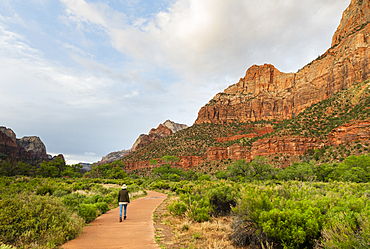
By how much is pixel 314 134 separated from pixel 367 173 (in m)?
26.8

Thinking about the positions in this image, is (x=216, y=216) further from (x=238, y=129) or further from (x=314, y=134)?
(x=238, y=129)

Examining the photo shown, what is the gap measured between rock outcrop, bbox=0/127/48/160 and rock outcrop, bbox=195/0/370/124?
373 feet

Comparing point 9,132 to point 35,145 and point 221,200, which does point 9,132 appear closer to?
point 35,145

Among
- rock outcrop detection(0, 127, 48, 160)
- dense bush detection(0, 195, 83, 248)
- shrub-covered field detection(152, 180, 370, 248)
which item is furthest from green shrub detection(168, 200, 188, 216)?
rock outcrop detection(0, 127, 48, 160)

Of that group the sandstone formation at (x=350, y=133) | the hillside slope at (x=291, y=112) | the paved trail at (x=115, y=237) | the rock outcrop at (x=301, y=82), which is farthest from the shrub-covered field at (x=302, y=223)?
the rock outcrop at (x=301, y=82)

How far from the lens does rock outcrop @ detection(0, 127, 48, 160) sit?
11169cm

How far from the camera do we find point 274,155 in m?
58.8

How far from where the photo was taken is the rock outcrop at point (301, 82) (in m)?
65.1

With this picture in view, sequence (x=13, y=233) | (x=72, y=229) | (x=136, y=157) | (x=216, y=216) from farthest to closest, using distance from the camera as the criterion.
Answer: (x=136, y=157), (x=216, y=216), (x=72, y=229), (x=13, y=233)

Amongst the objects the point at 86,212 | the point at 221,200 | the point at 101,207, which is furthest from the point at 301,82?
the point at 86,212

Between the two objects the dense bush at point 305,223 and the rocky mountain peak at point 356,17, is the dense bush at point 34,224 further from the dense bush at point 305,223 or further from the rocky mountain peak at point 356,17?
the rocky mountain peak at point 356,17

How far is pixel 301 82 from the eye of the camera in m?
98.6

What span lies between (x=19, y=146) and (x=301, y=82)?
593 feet

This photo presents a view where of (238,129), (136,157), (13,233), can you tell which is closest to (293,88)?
(238,129)
